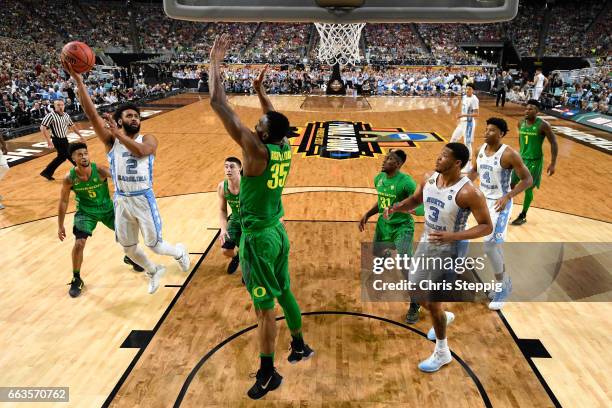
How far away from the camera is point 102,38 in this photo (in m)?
35.1

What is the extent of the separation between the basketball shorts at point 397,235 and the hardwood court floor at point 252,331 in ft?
1.93

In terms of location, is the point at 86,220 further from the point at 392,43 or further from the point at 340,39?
the point at 392,43

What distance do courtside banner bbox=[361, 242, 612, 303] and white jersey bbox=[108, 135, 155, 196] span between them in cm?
253

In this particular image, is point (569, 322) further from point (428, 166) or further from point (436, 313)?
point (428, 166)

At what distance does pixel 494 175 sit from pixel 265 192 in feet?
8.76

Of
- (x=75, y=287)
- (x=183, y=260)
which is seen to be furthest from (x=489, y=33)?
(x=75, y=287)

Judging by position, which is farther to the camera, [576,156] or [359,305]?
[576,156]

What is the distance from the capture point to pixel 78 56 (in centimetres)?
461

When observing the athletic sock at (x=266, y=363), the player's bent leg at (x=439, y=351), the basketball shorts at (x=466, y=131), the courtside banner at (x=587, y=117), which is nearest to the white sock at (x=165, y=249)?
the athletic sock at (x=266, y=363)

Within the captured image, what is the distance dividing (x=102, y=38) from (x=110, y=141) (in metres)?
35.7

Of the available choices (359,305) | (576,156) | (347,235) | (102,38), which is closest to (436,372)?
(359,305)

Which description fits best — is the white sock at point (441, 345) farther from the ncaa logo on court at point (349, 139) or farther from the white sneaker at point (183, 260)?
the ncaa logo on court at point (349, 139)

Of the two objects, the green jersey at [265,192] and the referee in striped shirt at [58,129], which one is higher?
the green jersey at [265,192]

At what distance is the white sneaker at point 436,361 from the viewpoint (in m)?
3.63
